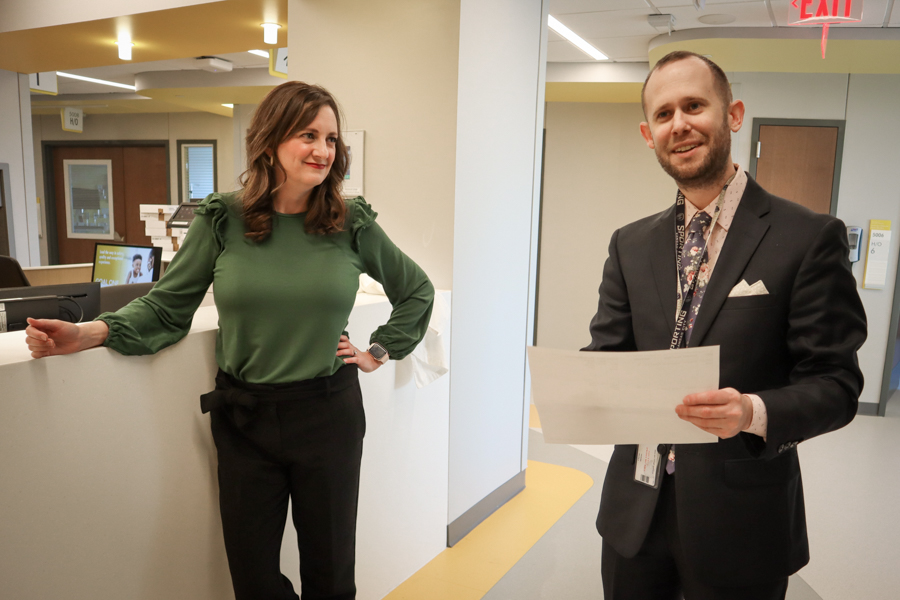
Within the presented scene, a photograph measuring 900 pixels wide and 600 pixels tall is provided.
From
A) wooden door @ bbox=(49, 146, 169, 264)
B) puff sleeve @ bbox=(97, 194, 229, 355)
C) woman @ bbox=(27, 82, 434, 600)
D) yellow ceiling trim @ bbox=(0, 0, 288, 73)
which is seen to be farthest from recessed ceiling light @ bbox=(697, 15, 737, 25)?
wooden door @ bbox=(49, 146, 169, 264)

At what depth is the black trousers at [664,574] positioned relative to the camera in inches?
47.3

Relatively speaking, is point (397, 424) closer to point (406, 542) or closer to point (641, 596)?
point (406, 542)

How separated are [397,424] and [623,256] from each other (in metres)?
1.49

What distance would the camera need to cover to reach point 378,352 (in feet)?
6.47

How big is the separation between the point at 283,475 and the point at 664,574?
96cm

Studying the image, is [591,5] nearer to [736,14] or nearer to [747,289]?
[736,14]

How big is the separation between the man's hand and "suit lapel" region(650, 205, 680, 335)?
0.23 m

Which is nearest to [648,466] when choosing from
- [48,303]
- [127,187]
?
[48,303]

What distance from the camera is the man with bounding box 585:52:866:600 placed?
42.3 inches

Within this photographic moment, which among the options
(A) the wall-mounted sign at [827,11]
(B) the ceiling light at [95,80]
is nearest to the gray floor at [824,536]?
(A) the wall-mounted sign at [827,11]

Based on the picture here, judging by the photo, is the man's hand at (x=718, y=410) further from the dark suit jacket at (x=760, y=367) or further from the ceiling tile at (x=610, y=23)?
the ceiling tile at (x=610, y=23)

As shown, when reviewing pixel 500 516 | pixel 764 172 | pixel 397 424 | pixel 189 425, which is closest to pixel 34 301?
pixel 189 425

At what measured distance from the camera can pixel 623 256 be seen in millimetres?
1357

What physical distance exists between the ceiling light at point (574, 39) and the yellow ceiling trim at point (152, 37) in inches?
76.9
